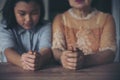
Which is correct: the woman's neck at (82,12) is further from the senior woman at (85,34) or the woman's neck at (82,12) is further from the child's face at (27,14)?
the child's face at (27,14)

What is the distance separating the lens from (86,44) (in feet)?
3.23

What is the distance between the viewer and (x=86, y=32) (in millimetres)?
986

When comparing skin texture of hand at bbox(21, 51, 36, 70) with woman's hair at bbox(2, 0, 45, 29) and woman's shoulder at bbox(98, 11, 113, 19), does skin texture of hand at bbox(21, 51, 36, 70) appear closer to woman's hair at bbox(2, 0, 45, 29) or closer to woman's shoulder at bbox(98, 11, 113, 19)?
woman's hair at bbox(2, 0, 45, 29)

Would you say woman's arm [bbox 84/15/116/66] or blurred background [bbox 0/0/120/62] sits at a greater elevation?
blurred background [bbox 0/0/120/62]

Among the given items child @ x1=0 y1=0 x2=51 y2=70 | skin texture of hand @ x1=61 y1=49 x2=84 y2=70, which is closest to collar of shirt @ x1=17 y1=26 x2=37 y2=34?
child @ x1=0 y1=0 x2=51 y2=70

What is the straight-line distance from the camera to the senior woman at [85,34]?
97cm

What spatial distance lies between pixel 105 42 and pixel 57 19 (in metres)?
0.15

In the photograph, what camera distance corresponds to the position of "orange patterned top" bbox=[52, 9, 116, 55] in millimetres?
978

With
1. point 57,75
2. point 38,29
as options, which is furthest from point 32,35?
point 57,75

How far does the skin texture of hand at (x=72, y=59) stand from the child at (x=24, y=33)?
5cm

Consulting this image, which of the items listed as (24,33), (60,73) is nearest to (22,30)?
(24,33)

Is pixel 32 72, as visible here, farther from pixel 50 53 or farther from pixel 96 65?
pixel 96 65

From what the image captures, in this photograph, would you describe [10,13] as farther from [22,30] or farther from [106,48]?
[106,48]

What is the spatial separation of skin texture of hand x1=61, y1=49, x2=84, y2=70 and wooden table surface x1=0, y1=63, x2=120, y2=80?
0.01 meters
